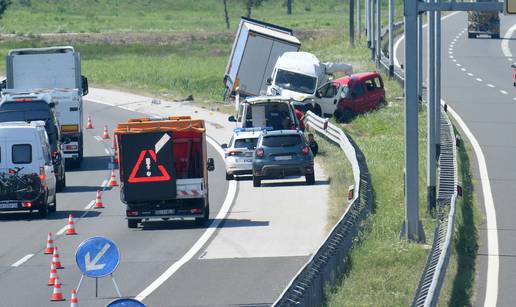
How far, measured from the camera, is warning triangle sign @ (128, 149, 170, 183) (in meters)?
26.9

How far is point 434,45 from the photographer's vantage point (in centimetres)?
2941

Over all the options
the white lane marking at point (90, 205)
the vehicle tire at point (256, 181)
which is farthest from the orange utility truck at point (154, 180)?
the vehicle tire at point (256, 181)

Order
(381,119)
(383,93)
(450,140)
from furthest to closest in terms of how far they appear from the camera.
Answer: (383,93), (381,119), (450,140)

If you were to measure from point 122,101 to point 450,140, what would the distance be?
31.4 m

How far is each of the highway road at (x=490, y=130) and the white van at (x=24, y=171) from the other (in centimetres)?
987

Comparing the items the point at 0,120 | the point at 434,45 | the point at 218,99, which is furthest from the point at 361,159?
the point at 218,99

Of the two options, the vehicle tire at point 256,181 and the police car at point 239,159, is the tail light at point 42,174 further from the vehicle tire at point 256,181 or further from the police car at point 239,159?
the police car at point 239,159

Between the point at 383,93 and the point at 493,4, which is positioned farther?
the point at 383,93

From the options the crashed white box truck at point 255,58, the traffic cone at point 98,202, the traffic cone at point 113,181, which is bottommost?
the traffic cone at point 113,181

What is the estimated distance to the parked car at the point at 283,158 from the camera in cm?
3384

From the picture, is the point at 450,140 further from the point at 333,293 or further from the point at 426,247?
the point at 333,293

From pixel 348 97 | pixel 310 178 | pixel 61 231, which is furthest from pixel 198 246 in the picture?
pixel 348 97

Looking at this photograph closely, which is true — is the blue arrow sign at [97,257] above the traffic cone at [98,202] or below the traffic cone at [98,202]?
above

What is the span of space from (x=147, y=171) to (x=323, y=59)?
147 feet
